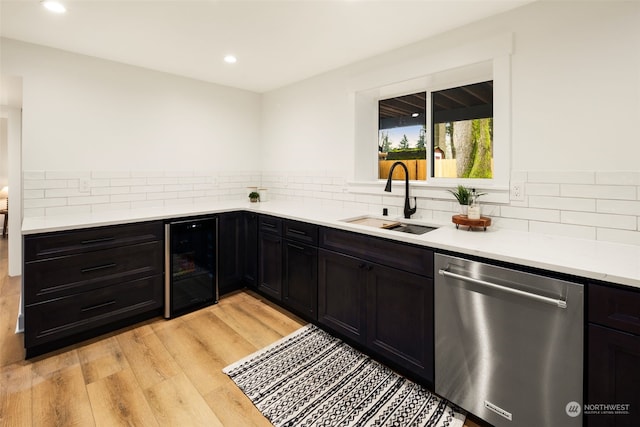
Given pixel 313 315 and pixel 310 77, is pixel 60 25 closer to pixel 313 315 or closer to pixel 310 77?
pixel 310 77

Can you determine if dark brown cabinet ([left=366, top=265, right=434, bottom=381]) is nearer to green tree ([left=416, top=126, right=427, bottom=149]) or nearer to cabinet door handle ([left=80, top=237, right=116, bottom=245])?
green tree ([left=416, top=126, right=427, bottom=149])

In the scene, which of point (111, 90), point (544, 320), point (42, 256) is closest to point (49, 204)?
point (42, 256)

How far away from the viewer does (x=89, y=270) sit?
2338 mm

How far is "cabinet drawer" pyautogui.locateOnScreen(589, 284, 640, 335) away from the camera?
1.14 m

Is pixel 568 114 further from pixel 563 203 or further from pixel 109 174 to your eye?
pixel 109 174

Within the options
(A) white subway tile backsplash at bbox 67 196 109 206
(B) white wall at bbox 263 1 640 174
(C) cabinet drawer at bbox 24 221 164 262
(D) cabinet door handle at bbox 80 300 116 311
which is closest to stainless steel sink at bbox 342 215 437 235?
(B) white wall at bbox 263 1 640 174

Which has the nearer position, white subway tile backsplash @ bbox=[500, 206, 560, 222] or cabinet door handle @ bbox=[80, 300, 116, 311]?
white subway tile backsplash @ bbox=[500, 206, 560, 222]

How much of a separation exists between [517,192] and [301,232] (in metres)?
1.54

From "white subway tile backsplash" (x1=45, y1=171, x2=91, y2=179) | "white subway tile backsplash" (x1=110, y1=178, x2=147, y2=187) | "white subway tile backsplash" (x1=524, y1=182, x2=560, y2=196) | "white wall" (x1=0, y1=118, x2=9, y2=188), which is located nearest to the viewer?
"white subway tile backsplash" (x1=524, y1=182, x2=560, y2=196)

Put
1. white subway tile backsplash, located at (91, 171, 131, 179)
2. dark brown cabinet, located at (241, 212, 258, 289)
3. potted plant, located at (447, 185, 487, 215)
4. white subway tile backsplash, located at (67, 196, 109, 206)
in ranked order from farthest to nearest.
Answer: dark brown cabinet, located at (241, 212, 258, 289)
white subway tile backsplash, located at (91, 171, 131, 179)
white subway tile backsplash, located at (67, 196, 109, 206)
potted plant, located at (447, 185, 487, 215)

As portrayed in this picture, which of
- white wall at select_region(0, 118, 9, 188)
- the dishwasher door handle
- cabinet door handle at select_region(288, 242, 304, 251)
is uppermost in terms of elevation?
white wall at select_region(0, 118, 9, 188)

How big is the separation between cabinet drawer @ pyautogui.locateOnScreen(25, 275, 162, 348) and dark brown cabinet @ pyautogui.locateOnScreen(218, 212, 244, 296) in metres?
0.59

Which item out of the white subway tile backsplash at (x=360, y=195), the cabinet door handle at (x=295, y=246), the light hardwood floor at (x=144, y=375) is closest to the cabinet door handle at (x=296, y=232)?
the cabinet door handle at (x=295, y=246)

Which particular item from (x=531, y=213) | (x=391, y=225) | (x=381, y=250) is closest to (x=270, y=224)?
(x=391, y=225)
